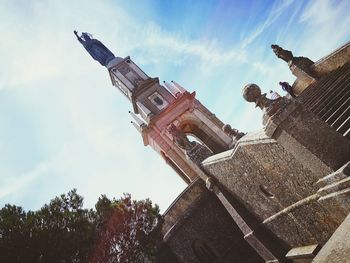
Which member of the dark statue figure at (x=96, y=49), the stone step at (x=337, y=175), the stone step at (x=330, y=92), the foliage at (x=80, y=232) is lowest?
the stone step at (x=337, y=175)

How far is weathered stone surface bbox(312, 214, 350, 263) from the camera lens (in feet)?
10.1

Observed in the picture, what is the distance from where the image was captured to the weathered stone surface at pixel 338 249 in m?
3.09

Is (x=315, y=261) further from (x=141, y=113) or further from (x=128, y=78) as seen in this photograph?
(x=128, y=78)

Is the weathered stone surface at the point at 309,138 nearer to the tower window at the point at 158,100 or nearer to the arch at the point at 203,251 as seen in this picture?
the arch at the point at 203,251

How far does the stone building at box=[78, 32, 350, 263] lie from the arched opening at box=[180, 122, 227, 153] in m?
2.30

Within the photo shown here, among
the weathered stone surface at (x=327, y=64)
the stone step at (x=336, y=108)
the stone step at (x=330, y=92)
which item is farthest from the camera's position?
the weathered stone surface at (x=327, y=64)

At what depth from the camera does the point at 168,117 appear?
73.0 ft

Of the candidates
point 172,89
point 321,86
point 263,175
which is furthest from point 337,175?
point 172,89

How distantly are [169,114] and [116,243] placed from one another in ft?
42.7

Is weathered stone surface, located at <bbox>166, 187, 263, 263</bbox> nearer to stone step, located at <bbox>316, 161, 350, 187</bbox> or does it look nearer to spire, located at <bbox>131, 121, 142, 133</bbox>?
stone step, located at <bbox>316, 161, 350, 187</bbox>

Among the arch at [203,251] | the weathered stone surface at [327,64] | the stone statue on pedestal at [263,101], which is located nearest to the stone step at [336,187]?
the stone statue on pedestal at [263,101]

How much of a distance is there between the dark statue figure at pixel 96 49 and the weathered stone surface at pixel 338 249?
27.8 m

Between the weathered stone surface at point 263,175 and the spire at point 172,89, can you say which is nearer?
the weathered stone surface at point 263,175

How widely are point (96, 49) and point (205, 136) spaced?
1717cm
